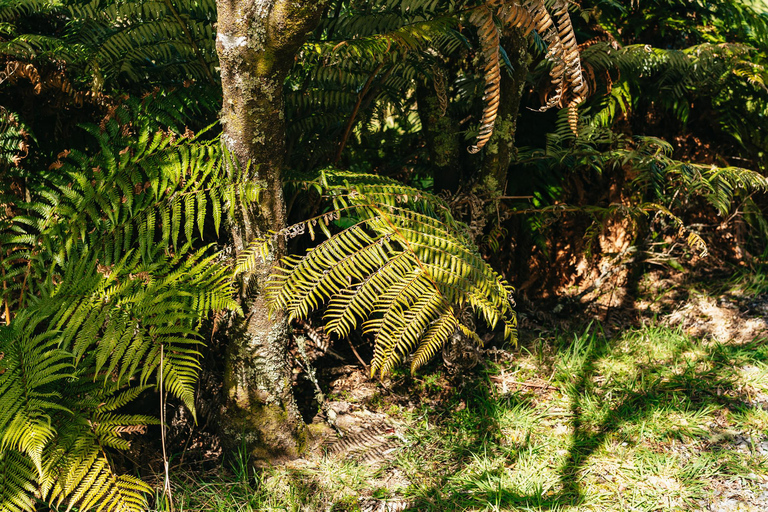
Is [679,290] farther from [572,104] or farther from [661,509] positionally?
[572,104]

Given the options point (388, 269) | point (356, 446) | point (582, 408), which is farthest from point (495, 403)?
point (388, 269)

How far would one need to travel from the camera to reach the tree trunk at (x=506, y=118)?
2.23 metres

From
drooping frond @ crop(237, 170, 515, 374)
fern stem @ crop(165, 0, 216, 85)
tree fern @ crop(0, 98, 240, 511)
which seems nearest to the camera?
tree fern @ crop(0, 98, 240, 511)

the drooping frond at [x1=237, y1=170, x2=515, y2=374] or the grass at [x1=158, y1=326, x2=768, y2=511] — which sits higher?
the drooping frond at [x1=237, y1=170, x2=515, y2=374]

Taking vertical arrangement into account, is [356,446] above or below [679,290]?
below

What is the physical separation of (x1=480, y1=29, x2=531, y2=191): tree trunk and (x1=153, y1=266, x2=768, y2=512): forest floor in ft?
2.59

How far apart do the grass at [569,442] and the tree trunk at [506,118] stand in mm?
822

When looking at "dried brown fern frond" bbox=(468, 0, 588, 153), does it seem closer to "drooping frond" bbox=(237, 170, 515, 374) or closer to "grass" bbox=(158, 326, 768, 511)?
"drooping frond" bbox=(237, 170, 515, 374)

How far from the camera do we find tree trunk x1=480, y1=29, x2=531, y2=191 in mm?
2234

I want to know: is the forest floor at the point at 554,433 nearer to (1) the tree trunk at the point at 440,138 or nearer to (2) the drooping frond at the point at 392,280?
(2) the drooping frond at the point at 392,280

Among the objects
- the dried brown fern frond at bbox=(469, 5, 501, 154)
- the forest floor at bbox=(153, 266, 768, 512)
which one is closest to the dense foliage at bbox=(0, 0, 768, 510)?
the dried brown fern frond at bbox=(469, 5, 501, 154)

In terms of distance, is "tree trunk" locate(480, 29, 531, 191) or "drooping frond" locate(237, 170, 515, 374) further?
"tree trunk" locate(480, 29, 531, 191)

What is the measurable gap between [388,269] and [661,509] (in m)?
1.18

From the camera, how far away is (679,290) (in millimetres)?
2955
